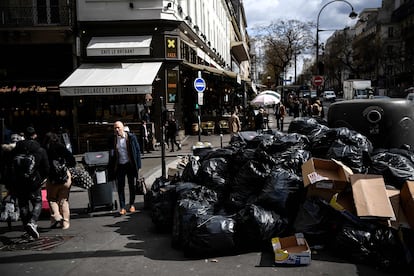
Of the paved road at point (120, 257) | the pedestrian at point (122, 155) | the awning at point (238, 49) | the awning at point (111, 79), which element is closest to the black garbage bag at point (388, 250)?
the paved road at point (120, 257)

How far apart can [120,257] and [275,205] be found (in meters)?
2.06

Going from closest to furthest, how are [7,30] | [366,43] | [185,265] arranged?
[185,265] → [7,30] → [366,43]

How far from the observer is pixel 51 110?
1889 centimetres

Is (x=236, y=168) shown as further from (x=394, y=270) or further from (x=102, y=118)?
(x=102, y=118)

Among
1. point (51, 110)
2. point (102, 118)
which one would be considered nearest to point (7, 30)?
point (51, 110)

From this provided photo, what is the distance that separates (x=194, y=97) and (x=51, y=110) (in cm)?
801

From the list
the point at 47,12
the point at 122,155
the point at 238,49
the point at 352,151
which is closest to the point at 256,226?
the point at 352,151

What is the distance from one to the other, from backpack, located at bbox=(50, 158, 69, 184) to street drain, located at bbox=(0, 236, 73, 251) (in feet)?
2.96

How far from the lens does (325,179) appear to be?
5.43 meters

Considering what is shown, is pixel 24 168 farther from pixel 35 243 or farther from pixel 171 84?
pixel 171 84

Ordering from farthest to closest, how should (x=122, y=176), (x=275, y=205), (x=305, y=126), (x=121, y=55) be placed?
(x=121, y=55)
(x=305, y=126)
(x=122, y=176)
(x=275, y=205)

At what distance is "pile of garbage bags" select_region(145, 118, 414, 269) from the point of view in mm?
4992

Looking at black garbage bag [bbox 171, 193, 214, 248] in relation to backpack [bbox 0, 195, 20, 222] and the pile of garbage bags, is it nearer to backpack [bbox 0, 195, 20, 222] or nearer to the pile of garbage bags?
the pile of garbage bags

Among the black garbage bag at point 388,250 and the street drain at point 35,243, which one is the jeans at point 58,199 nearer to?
the street drain at point 35,243
